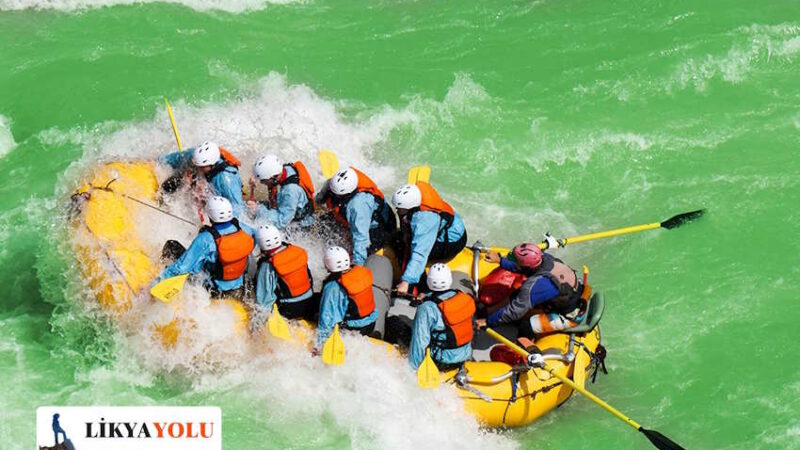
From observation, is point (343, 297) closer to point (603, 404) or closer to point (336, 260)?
point (336, 260)

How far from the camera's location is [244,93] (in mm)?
12156

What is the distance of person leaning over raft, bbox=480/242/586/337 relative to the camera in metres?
7.89

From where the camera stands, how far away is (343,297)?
7594 mm

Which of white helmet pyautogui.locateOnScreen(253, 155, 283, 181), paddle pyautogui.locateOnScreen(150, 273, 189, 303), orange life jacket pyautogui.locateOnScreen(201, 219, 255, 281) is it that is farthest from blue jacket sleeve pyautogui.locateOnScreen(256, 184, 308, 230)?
paddle pyautogui.locateOnScreen(150, 273, 189, 303)

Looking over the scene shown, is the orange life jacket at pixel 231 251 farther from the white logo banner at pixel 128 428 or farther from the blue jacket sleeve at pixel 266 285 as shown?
the white logo banner at pixel 128 428

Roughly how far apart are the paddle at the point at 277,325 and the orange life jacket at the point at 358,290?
54 cm

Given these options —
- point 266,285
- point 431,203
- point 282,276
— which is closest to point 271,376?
point 266,285

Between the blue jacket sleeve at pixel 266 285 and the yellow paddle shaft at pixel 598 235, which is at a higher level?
the blue jacket sleeve at pixel 266 285

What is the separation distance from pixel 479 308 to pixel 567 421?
136 cm

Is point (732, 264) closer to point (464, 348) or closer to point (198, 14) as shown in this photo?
point (464, 348)

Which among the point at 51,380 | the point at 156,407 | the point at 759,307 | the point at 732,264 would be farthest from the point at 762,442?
the point at 51,380

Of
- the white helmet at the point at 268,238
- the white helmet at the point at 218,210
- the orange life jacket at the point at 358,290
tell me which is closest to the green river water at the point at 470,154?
the orange life jacket at the point at 358,290

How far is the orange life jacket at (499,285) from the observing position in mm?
8156

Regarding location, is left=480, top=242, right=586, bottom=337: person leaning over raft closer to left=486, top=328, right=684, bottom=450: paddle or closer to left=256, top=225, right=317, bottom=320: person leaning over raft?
left=486, top=328, right=684, bottom=450: paddle
